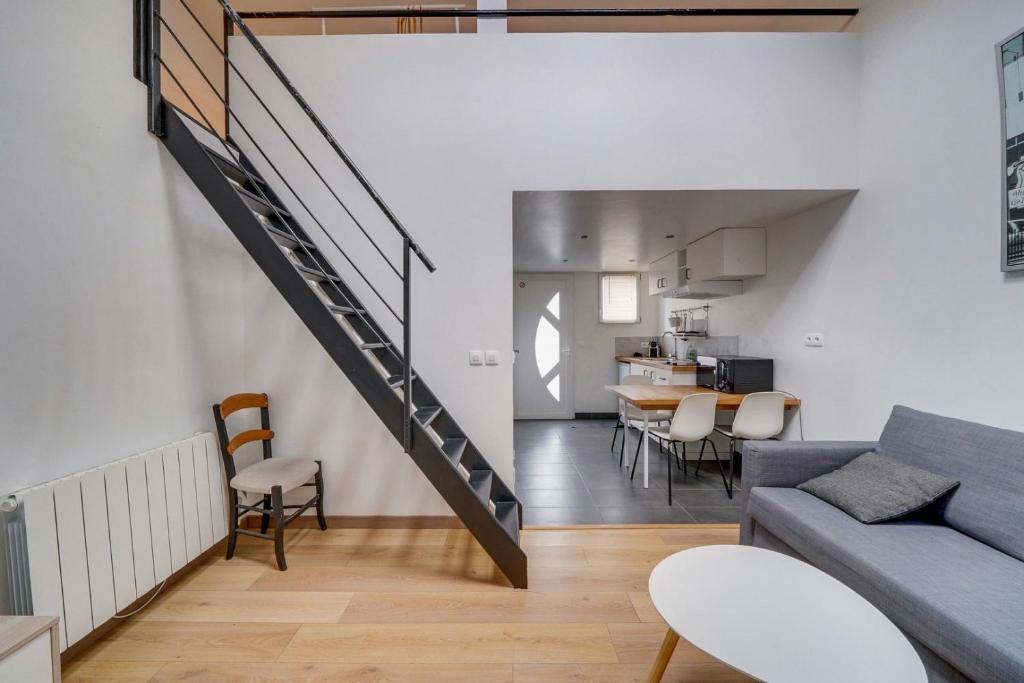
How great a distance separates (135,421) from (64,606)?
729mm

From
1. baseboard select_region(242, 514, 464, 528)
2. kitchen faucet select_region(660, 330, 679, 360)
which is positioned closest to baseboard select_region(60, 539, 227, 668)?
baseboard select_region(242, 514, 464, 528)

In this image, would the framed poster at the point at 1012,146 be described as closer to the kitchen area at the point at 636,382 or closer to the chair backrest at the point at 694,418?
the kitchen area at the point at 636,382

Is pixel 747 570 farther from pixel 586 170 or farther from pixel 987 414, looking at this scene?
pixel 586 170

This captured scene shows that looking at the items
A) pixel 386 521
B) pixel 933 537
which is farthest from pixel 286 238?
pixel 933 537

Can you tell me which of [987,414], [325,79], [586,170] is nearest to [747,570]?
[987,414]

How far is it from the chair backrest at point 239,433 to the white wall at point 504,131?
314 millimetres

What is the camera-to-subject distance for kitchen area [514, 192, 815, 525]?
3221 millimetres

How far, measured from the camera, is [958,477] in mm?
1772

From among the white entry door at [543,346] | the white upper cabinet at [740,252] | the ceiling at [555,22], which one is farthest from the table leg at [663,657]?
the white entry door at [543,346]

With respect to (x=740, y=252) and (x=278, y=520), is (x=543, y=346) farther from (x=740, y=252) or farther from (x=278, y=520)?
(x=278, y=520)

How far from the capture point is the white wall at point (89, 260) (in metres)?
1.50

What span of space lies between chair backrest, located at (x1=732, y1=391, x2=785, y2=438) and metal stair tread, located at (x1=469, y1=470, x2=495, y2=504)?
1.98 metres

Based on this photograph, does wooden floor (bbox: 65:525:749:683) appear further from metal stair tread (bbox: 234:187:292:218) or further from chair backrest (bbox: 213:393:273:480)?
metal stair tread (bbox: 234:187:292:218)

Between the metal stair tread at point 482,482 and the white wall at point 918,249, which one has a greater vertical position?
the white wall at point 918,249
